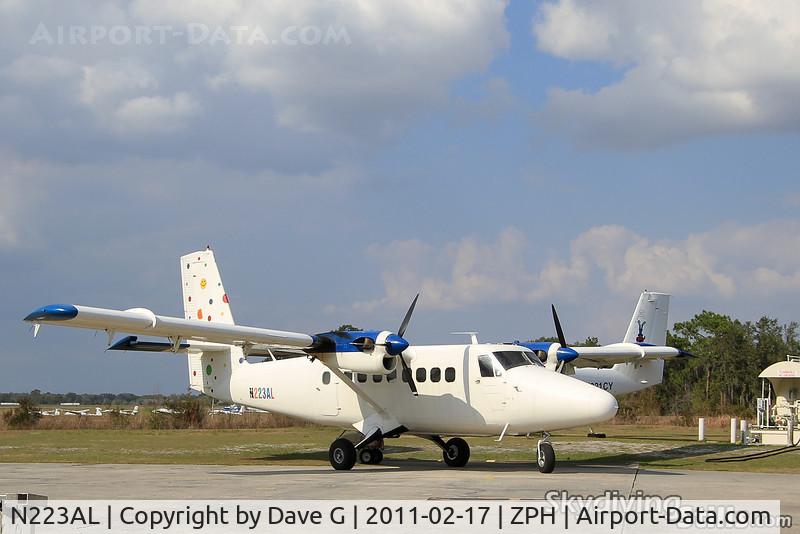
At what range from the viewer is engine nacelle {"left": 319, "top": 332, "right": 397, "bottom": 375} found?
842 inches

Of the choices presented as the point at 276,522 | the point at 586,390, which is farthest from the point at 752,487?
the point at 276,522

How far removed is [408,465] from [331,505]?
398 inches

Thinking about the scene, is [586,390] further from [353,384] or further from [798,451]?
[798,451]

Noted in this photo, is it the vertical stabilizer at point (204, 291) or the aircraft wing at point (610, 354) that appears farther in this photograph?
the aircraft wing at point (610, 354)

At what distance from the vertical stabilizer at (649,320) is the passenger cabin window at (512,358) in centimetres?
2112

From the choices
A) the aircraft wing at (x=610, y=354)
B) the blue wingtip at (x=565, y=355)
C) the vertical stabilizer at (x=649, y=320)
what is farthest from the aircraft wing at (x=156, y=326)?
the vertical stabilizer at (x=649, y=320)

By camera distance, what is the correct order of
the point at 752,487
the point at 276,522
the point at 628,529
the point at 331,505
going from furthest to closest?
the point at 752,487, the point at 331,505, the point at 276,522, the point at 628,529

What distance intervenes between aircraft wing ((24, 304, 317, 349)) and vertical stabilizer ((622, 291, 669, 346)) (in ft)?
76.3

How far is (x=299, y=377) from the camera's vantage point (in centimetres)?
2467

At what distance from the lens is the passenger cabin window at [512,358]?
70.3ft

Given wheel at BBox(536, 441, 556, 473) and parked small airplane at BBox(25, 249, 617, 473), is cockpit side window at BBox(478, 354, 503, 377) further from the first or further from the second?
wheel at BBox(536, 441, 556, 473)

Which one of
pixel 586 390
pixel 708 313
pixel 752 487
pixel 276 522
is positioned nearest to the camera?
pixel 276 522

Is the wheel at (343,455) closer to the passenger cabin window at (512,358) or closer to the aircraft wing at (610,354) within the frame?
the passenger cabin window at (512,358)

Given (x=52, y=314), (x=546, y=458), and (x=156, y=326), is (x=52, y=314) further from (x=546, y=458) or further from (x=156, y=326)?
(x=546, y=458)
